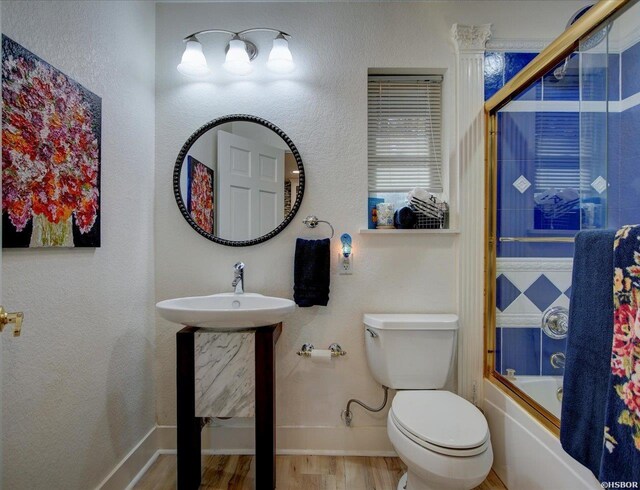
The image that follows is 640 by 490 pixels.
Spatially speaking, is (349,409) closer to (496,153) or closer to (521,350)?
(521,350)

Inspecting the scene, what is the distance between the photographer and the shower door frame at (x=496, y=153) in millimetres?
1105

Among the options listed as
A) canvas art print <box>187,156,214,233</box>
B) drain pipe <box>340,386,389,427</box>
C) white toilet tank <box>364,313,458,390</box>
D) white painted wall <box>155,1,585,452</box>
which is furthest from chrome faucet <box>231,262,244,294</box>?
drain pipe <box>340,386,389,427</box>

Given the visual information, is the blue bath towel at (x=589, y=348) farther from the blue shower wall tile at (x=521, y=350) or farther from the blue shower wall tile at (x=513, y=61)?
the blue shower wall tile at (x=513, y=61)

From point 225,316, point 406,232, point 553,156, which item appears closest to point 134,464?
point 225,316

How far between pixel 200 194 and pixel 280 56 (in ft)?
2.74

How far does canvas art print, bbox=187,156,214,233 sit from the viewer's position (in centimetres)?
177

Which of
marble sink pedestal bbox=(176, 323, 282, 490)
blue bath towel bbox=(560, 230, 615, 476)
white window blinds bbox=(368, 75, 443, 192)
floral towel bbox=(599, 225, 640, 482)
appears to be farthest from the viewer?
white window blinds bbox=(368, 75, 443, 192)

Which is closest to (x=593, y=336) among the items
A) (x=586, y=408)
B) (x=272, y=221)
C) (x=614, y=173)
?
(x=586, y=408)

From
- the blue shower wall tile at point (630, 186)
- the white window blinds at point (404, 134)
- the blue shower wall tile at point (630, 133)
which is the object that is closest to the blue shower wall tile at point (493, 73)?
the white window blinds at point (404, 134)

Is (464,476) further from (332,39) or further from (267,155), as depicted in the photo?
(332,39)

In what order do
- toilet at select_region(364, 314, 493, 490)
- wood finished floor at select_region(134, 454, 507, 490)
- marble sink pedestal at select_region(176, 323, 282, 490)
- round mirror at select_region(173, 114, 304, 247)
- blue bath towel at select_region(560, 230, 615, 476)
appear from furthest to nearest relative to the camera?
round mirror at select_region(173, 114, 304, 247) → wood finished floor at select_region(134, 454, 507, 490) → marble sink pedestal at select_region(176, 323, 282, 490) → toilet at select_region(364, 314, 493, 490) → blue bath towel at select_region(560, 230, 615, 476)

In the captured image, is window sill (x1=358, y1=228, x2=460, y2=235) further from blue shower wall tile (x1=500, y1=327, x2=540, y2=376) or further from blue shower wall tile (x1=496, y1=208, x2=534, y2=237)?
blue shower wall tile (x1=500, y1=327, x2=540, y2=376)

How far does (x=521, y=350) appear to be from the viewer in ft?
5.35

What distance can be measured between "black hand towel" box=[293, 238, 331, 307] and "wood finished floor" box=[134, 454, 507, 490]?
0.82 m
